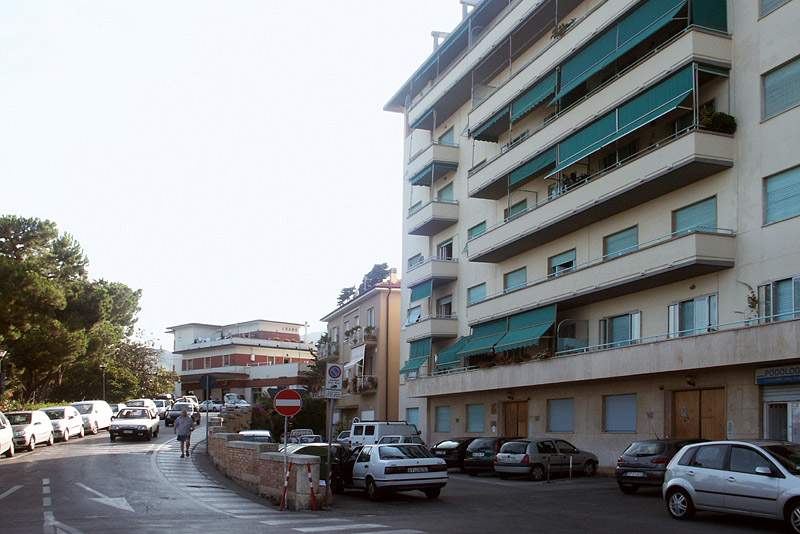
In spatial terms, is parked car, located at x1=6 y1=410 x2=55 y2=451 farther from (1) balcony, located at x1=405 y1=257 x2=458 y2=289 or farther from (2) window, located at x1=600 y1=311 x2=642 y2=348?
(2) window, located at x1=600 y1=311 x2=642 y2=348

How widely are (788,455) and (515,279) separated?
2335 cm

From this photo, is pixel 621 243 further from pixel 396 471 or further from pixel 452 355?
pixel 396 471

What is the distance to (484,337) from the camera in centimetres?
3650

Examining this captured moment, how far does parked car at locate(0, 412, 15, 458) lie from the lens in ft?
89.2

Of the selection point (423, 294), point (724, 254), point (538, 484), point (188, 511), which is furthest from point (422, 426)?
point (188, 511)

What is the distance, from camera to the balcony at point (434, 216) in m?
42.6

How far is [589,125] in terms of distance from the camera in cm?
2872

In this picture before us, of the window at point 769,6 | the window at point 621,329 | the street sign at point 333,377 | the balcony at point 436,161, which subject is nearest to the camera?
the street sign at point 333,377

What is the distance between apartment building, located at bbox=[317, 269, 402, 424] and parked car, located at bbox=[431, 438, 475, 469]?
2016cm

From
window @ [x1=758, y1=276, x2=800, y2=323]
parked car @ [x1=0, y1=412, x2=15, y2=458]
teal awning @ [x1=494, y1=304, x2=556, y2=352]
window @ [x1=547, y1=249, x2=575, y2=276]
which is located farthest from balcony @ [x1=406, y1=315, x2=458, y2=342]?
window @ [x1=758, y1=276, x2=800, y2=323]

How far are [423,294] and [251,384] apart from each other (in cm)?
5495

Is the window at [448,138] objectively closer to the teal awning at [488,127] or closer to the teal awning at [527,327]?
the teal awning at [488,127]

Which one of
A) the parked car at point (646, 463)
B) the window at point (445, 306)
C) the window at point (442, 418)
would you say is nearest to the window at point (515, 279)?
the window at point (445, 306)

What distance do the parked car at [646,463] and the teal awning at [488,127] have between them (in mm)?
18780
